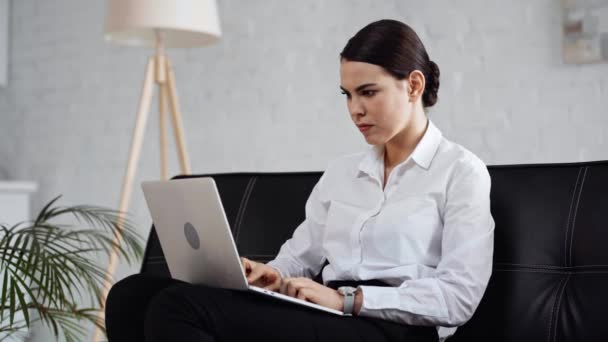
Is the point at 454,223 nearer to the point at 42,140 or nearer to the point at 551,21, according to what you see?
the point at 551,21

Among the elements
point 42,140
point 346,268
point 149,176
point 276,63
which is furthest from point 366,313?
point 42,140

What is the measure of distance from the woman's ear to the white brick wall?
98 centimetres

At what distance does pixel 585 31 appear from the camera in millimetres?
2555

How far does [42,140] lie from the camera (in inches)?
155

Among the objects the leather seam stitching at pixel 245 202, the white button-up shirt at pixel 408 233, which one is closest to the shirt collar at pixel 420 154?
the white button-up shirt at pixel 408 233


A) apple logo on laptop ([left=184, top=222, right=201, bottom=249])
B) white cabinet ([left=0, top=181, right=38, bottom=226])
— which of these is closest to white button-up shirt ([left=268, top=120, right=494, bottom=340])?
apple logo on laptop ([left=184, top=222, right=201, bottom=249])

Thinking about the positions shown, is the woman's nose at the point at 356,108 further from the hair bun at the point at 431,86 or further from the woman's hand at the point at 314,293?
the woman's hand at the point at 314,293

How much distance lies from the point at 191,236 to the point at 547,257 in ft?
2.52

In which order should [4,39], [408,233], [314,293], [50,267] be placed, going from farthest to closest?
[4,39], [50,267], [408,233], [314,293]

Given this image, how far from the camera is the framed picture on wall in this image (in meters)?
2.53

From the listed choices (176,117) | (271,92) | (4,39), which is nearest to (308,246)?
(176,117)

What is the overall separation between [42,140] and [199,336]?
281 cm

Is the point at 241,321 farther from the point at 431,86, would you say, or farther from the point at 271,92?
the point at 271,92

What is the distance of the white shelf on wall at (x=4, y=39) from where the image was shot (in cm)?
395
